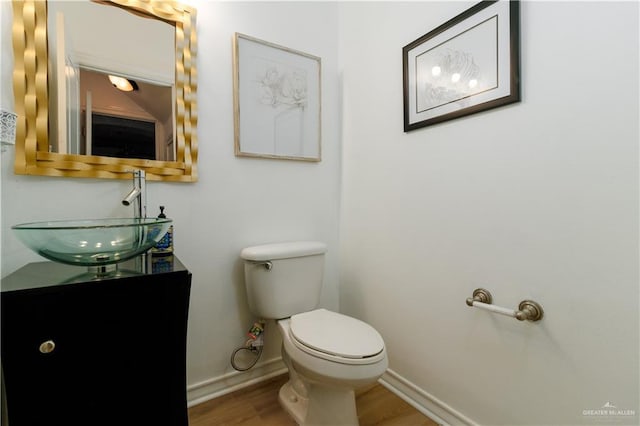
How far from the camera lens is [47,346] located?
2.47 ft

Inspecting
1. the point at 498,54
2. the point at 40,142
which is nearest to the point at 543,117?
the point at 498,54

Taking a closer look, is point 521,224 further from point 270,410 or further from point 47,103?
point 47,103

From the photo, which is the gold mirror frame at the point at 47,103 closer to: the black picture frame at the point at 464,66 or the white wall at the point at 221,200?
the white wall at the point at 221,200

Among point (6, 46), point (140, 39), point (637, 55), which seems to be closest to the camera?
point (637, 55)

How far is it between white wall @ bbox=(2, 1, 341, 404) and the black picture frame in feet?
2.16

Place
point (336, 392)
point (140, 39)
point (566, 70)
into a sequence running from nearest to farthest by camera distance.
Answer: point (566, 70) → point (336, 392) → point (140, 39)

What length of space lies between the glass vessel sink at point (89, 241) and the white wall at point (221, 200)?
0.44 metres

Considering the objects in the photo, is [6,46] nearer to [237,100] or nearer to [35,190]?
[35,190]

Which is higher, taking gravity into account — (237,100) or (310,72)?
(310,72)

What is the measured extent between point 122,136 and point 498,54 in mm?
1502

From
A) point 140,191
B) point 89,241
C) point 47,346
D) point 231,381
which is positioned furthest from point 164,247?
point 231,381

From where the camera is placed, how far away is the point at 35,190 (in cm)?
111

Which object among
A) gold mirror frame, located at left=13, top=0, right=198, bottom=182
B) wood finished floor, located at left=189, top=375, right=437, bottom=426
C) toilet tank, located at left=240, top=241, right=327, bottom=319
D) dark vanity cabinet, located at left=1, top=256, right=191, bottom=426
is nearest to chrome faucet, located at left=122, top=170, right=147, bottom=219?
gold mirror frame, located at left=13, top=0, right=198, bottom=182

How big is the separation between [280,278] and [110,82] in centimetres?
110
